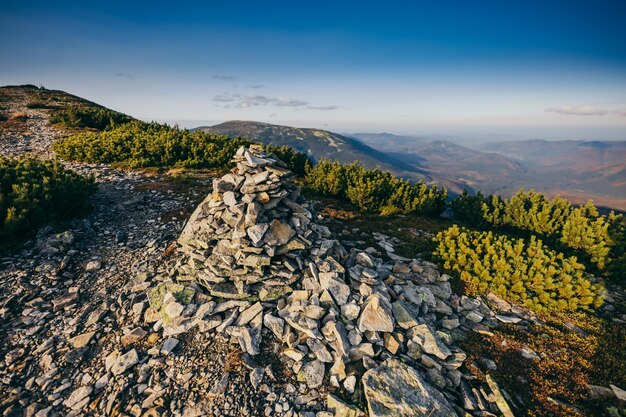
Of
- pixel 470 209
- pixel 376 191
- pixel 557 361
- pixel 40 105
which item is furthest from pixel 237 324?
pixel 40 105

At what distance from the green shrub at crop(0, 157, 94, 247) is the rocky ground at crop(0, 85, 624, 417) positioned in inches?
24.5

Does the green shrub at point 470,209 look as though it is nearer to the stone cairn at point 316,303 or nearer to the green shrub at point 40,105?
the stone cairn at point 316,303

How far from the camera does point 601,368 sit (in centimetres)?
609

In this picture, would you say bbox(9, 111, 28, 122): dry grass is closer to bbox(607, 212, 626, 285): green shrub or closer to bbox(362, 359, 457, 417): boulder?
bbox(362, 359, 457, 417): boulder

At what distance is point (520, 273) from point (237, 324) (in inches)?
317

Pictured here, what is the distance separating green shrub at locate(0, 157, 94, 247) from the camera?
8375mm

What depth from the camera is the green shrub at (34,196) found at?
8.38 meters

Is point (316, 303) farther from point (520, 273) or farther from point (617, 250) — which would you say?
point (617, 250)

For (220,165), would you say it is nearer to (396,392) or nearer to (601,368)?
(396,392)

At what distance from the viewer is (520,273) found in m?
A: 8.19

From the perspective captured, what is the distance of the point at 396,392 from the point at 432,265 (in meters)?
4.94

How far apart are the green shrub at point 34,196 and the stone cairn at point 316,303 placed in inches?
Result: 205

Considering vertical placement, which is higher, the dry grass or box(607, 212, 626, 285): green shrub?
the dry grass

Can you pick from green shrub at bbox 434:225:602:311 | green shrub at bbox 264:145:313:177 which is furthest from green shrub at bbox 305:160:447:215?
green shrub at bbox 434:225:602:311
